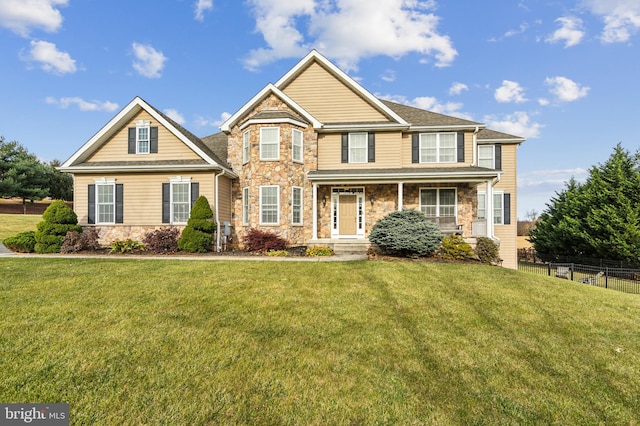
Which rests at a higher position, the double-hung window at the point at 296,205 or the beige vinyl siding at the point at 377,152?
the beige vinyl siding at the point at 377,152

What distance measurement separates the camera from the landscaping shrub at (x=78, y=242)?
44.3 feet

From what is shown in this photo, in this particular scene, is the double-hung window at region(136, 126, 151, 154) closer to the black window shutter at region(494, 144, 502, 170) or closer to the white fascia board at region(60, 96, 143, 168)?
the white fascia board at region(60, 96, 143, 168)

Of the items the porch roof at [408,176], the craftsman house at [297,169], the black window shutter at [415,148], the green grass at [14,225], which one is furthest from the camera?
the green grass at [14,225]

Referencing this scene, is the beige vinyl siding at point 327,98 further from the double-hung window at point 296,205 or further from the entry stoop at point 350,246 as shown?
the entry stoop at point 350,246

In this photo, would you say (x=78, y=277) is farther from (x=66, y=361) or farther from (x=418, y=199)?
(x=418, y=199)

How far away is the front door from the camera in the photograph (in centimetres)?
1598

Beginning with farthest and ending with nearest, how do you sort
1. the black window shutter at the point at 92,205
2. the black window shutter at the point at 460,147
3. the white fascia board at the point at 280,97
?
the black window shutter at the point at 460,147 < the white fascia board at the point at 280,97 < the black window shutter at the point at 92,205

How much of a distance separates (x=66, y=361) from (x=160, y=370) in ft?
4.24

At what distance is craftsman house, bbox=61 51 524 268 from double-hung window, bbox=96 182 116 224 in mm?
48

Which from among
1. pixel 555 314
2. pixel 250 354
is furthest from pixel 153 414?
pixel 555 314

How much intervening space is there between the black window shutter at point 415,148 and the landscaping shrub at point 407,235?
13.2ft

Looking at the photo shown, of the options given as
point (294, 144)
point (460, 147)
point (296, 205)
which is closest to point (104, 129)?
point (294, 144)

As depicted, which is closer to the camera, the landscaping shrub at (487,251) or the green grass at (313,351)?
the green grass at (313,351)

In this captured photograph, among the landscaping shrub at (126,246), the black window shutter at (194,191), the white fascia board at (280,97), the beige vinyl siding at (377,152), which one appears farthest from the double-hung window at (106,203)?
the beige vinyl siding at (377,152)
